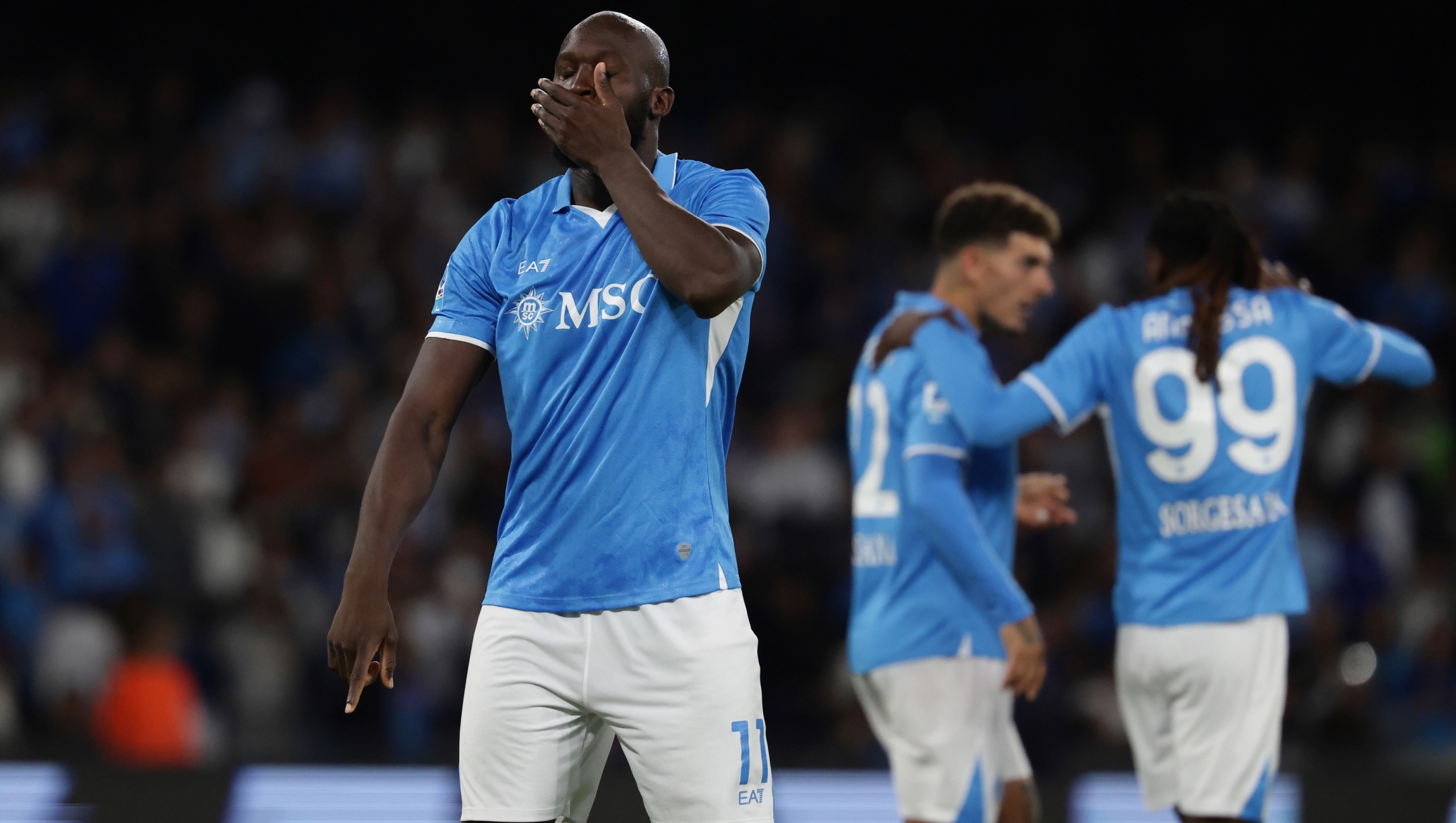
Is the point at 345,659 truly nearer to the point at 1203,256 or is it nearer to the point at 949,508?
the point at 949,508

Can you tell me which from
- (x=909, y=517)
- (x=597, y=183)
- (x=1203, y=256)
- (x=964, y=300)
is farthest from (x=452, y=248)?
(x=597, y=183)

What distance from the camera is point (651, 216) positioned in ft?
9.51

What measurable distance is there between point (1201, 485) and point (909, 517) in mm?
929

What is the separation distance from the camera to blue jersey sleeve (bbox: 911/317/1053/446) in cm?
472

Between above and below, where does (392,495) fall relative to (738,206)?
below

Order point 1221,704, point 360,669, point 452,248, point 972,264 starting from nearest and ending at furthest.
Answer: point 360,669
point 1221,704
point 972,264
point 452,248

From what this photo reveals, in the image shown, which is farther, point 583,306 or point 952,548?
point 952,548

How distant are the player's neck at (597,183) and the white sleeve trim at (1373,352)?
275cm

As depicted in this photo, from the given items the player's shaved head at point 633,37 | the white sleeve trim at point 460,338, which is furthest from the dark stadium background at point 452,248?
the player's shaved head at point 633,37

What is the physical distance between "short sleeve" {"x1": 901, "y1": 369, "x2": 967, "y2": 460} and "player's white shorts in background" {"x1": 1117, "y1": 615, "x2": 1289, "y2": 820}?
2.71 feet

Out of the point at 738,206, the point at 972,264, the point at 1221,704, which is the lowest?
the point at 1221,704

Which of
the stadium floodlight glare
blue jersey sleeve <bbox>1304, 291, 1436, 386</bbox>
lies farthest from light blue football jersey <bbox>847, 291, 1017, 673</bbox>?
the stadium floodlight glare

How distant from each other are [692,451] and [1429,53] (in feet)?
42.9

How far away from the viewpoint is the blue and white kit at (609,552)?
116 inches
